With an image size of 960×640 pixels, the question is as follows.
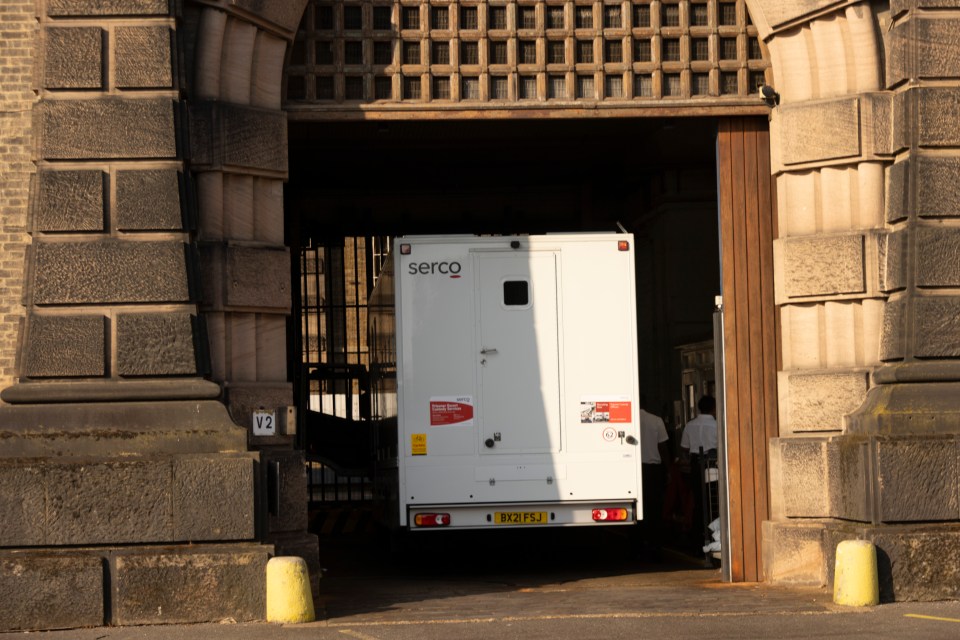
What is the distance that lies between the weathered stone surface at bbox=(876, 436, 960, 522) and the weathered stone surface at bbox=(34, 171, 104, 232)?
20.3ft

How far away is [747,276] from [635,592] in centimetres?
294

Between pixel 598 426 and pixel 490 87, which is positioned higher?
pixel 490 87

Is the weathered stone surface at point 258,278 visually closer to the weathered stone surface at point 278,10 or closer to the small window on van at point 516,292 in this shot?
the weathered stone surface at point 278,10

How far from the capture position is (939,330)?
38.4ft

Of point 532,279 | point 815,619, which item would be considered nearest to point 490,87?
point 532,279

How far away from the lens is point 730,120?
13445 mm

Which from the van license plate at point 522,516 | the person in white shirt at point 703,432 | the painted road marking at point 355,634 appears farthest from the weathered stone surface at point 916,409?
the person in white shirt at point 703,432

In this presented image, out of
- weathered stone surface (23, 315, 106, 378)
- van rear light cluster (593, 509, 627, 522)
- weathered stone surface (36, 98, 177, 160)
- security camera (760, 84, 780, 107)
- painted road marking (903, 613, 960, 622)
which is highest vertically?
security camera (760, 84, 780, 107)

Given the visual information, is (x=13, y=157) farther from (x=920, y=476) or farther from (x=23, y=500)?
(x=920, y=476)

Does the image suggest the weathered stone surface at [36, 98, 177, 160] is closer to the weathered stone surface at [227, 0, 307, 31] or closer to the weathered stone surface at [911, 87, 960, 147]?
the weathered stone surface at [227, 0, 307, 31]

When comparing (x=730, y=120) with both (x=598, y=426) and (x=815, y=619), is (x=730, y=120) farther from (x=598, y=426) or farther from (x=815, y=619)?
(x=815, y=619)

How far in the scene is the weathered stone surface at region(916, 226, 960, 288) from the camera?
11.7 metres

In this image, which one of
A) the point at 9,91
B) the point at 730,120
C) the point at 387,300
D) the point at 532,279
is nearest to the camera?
the point at 9,91

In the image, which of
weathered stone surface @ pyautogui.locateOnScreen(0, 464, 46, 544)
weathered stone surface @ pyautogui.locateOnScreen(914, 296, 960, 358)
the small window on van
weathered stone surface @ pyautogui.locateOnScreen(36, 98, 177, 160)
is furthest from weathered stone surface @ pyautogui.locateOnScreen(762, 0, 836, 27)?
weathered stone surface @ pyautogui.locateOnScreen(0, 464, 46, 544)
